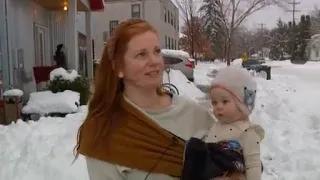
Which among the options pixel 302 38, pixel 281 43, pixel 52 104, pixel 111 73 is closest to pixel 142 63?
pixel 111 73

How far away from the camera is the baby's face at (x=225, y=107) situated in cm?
217

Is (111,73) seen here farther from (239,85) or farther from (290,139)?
(290,139)

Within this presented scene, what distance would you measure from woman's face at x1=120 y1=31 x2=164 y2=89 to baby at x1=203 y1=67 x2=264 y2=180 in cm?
33

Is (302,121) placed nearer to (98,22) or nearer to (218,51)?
(98,22)

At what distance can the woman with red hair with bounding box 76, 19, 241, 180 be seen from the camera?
6.39 feet

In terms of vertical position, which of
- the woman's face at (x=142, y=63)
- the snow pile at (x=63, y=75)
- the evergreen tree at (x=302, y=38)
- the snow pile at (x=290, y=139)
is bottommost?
the snow pile at (x=290, y=139)

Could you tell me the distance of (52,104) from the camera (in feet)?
34.2

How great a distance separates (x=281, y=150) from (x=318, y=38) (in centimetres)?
8042

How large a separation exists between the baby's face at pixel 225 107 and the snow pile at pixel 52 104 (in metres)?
8.37

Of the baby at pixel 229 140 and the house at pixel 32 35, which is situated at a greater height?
the house at pixel 32 35

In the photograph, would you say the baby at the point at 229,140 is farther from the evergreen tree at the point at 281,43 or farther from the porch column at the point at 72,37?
the evergreen tree at the point at 281,43

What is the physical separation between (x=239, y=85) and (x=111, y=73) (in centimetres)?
60

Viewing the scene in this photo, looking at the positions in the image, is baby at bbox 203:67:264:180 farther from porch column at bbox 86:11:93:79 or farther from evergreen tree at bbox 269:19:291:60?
evergreen tree at bbox 269:19:291:60

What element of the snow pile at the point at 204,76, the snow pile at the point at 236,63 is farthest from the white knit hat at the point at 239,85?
the snow pile at the point at 204,76
